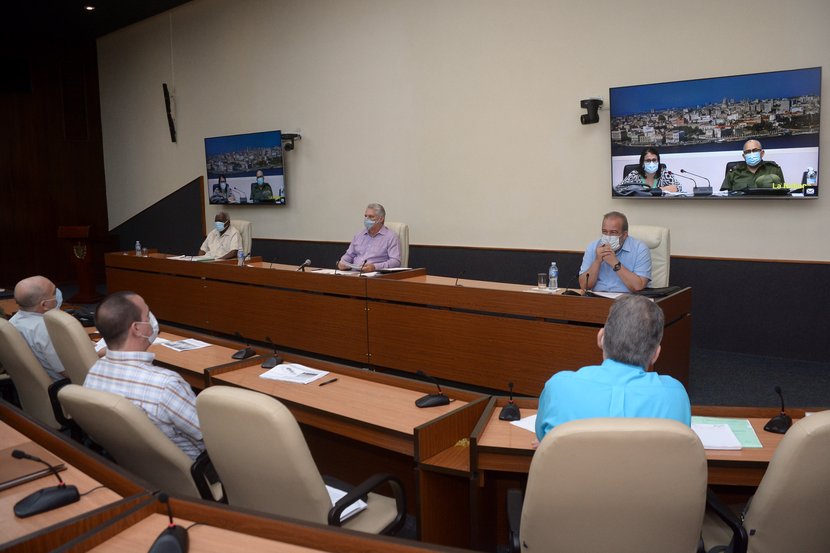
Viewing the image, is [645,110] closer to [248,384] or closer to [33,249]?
[248,384]

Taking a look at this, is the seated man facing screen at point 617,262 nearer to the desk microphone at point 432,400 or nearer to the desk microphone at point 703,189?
the desk microphone at point 703,189

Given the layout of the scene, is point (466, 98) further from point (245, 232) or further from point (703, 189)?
point (245, 232)

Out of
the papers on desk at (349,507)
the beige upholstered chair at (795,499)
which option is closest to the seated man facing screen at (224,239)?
the papers on desk at (349,507)

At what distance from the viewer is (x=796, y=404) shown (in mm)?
4453

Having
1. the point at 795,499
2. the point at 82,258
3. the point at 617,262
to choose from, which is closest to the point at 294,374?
the point at 795,499

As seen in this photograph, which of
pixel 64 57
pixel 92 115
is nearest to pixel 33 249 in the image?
pixel 92 115

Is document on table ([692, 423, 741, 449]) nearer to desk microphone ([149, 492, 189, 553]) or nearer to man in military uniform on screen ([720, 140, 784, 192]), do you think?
desk microphone ([149, 492, 189, 553])

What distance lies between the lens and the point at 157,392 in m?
2.47

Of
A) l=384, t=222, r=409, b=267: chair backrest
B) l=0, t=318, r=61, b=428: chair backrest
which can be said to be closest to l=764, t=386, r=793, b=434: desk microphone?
l=0, t=318, r=61, b=428: chair backrest

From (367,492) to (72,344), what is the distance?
Answer: 1.83m

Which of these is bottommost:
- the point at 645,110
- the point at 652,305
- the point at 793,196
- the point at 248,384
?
the point at 248,384

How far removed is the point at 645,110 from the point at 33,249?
9.70m

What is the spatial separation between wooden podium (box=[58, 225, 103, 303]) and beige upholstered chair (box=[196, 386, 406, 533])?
7.98 meters

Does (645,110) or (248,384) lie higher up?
(645,110)
